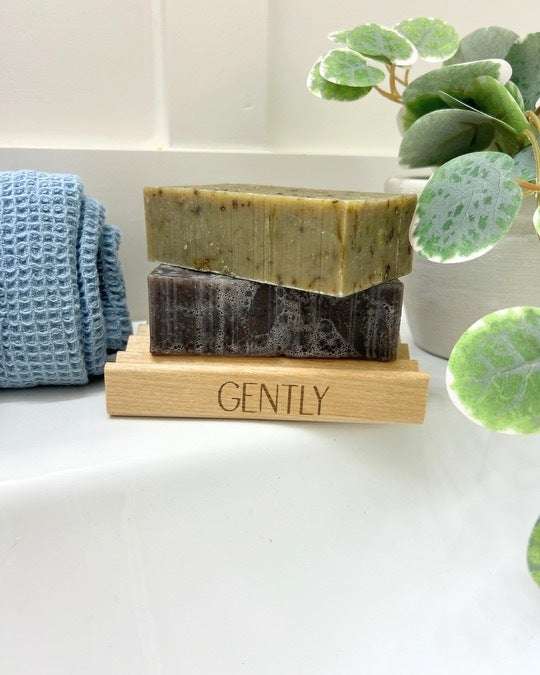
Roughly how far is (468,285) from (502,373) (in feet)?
0.66

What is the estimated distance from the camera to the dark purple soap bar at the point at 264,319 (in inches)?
15.6

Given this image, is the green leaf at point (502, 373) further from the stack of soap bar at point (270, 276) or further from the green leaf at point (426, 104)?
the green leaf at point (426, 104)

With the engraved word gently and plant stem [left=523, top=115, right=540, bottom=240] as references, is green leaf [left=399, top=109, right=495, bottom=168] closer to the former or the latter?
plant stem [left=523, top=115, right=540, bottom=240]

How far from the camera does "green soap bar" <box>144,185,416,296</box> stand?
1.16ft

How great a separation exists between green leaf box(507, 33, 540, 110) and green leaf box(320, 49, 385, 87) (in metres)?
0.11

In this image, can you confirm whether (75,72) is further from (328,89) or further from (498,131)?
(498,131)

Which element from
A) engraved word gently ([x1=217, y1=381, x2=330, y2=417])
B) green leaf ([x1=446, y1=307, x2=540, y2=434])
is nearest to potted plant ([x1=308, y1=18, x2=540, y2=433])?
green leaf ([x1=446, y1=307, x2=540, y2=434])

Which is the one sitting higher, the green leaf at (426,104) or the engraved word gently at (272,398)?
Result: the green leaf at (426,104)

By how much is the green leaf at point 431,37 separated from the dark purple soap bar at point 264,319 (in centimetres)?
19

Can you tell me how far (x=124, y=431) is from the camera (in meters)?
0.39

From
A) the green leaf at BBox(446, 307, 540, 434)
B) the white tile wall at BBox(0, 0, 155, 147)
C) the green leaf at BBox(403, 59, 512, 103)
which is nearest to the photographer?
the green leaf at BBox(446, 307, 540, 434)

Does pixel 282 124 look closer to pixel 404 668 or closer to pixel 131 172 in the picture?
pixel 131 172

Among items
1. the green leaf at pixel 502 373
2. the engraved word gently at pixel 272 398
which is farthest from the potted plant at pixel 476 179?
the engraved word gently at pixel 272 398

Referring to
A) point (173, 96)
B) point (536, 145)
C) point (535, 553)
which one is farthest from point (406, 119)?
point (535, 553)
